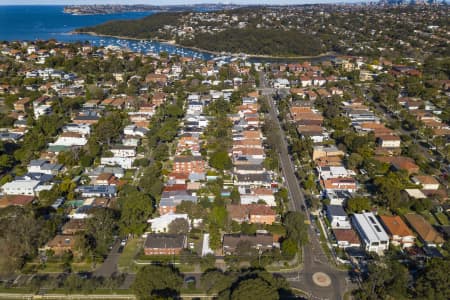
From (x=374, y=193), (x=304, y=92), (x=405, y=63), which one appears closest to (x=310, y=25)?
(x=405, y=63)

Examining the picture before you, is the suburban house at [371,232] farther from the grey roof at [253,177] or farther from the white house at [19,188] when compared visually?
the white house at [19,188]

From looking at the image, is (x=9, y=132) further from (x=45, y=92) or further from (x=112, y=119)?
(x=45, y=92)

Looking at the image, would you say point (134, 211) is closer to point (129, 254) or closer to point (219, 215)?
point (129, 254)

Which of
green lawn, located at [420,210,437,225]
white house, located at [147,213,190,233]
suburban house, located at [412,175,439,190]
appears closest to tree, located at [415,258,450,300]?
green lawn, located at [420,210,437,225]

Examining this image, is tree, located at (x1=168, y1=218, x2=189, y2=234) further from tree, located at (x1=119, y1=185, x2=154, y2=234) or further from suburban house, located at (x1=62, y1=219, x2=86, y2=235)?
suburban house, located at (x1=62, y1=219, x2=86, y2=235)

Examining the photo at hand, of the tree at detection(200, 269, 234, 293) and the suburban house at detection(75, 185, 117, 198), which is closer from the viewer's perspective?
the tree at detection(200, 269, 234, 293)

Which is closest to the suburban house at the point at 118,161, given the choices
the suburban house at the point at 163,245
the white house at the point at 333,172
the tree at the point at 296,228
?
the suburban house at the point at 163,245
